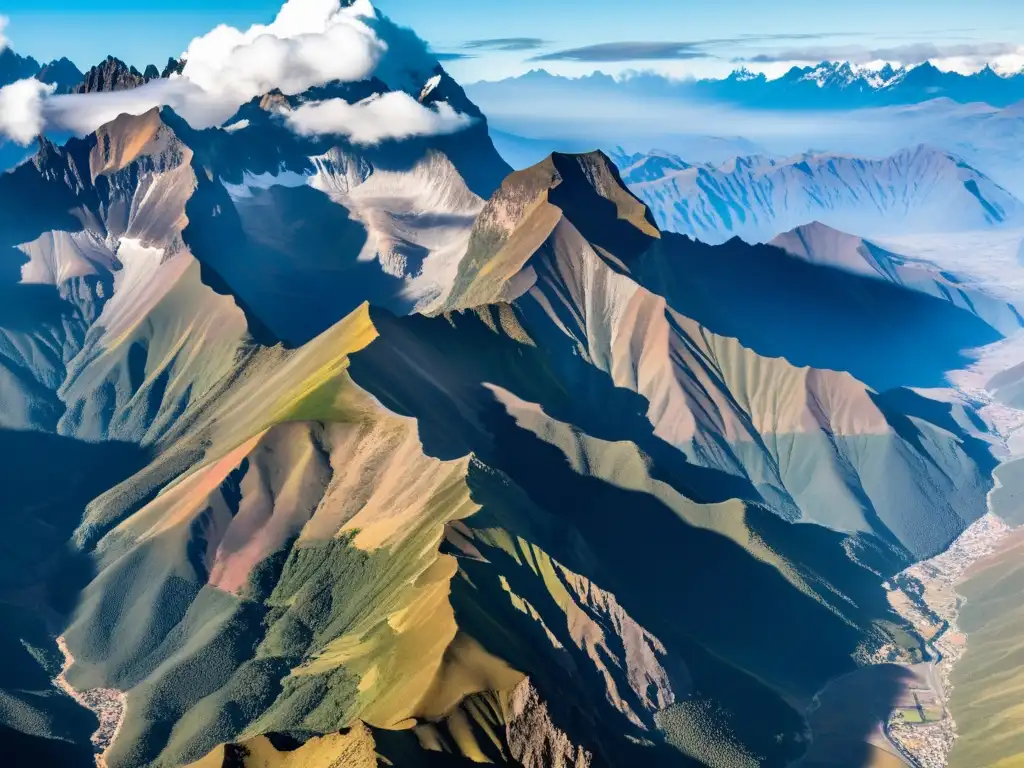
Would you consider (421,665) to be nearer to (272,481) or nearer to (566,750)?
(566,750)

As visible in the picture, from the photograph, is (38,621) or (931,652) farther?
(931,652)

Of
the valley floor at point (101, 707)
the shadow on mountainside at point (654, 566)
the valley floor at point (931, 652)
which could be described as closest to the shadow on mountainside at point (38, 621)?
the valley floor at point (101, 707)

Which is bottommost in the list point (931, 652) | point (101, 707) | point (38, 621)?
point (931, 652)

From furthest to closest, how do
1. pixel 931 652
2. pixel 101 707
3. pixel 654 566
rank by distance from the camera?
pixel 931 652 < pixel 654 566 < pixel 101 707

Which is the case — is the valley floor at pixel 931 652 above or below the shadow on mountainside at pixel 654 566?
below

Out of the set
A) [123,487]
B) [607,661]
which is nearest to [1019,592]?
[607,661]

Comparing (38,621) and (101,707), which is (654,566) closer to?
(101,707)

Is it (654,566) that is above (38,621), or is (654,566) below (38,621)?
above

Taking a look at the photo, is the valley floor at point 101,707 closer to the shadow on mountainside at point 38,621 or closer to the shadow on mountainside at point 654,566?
the shadow on mountainside at point 38,621

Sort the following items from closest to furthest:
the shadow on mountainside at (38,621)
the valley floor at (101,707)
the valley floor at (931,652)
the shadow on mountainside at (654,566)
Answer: the shadow on mountainside at (38,621) < the valley floor at (101,707) < the shadow on mountainside at (654,566) < the valley floor at (931,652)

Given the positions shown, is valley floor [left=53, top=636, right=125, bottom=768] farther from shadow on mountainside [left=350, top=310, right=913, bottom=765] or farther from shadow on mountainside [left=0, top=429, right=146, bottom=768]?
shadow on mountainside [left=350, top=310, right=913, bottom=765]

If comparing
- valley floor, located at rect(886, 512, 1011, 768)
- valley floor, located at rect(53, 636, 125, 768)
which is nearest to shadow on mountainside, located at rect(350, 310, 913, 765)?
valley floor, located at rect(886, 512, 1011, 768)

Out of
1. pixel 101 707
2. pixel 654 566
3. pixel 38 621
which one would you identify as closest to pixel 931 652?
pixel 654 566
